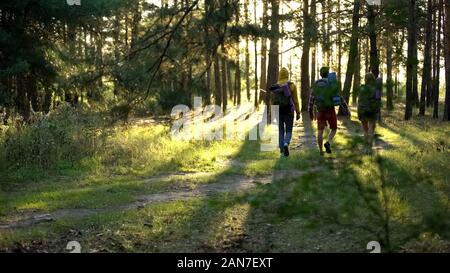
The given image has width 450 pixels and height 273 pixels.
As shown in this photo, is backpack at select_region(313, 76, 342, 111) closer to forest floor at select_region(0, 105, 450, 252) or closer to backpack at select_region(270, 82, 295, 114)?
forest floor at select_region(0, 105, 450, 252)

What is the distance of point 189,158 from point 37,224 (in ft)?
20.9

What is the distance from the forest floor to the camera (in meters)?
4.23

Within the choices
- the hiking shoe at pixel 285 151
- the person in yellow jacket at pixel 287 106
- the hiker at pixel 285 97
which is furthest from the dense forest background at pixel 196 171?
the hiker at pixel 285 97

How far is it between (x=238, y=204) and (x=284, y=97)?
20.6 ft

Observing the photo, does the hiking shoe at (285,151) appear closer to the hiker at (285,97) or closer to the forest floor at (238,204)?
the forest floor at (238,204)

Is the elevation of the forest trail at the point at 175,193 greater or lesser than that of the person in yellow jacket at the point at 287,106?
lesser

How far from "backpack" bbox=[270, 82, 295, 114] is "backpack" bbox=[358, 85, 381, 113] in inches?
266

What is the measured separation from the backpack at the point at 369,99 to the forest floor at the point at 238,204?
0.90 ft

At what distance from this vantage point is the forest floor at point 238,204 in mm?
4230

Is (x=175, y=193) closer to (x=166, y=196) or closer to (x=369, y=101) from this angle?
(x=166, y=196)

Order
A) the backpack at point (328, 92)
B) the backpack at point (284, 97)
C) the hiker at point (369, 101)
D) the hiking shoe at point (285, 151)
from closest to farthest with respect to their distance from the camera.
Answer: the hiker at point (369, 101)
the backpack at point (328, 92)
the backpack at point (284, 97)
the hiking shoe at point (285, 151)

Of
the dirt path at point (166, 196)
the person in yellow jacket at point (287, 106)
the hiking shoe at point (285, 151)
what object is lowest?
the dirt path at point (166, 196)
